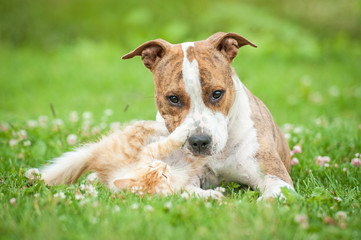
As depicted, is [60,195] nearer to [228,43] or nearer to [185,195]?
[185,195]

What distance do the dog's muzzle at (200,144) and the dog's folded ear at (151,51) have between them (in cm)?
106

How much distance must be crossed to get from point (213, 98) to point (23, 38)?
11218 millimetres

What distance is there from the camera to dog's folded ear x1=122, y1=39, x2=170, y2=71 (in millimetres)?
4309

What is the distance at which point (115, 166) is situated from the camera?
3.84 m


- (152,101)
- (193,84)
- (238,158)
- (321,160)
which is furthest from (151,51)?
(152,101)

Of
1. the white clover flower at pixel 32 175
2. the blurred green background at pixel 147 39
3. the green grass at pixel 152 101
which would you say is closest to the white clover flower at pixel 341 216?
the green grass at pixel 152 101

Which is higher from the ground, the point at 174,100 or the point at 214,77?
the point at 214,77

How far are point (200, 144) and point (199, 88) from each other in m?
0.51

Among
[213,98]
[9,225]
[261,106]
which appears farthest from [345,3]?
[9,225]

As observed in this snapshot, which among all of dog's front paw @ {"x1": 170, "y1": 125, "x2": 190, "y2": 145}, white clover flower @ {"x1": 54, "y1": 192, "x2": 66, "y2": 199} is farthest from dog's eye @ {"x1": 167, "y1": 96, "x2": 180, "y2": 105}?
white clover flower @ {"x1": 54, "y1": 192, "x2": 66, "y2": 199}

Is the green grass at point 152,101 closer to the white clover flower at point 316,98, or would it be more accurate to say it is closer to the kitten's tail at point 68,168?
the white clover flower at point 316,98

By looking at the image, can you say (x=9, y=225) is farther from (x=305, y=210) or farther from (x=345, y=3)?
(x=345, y=3)

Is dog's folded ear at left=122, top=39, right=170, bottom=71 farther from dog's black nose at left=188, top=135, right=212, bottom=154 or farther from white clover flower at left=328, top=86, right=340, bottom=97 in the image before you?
white clover flower at left=328, top=86, right=340, bottom=97

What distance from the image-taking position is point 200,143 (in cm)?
370
